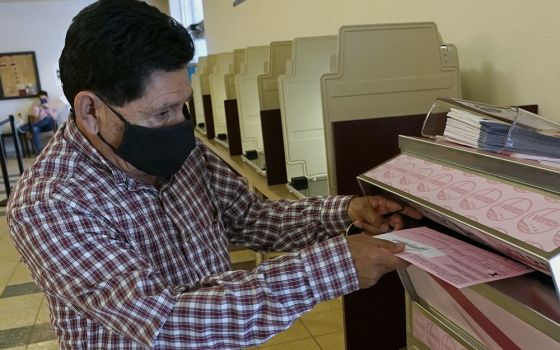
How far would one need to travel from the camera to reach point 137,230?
110 cm

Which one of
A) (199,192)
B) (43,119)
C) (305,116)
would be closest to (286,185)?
(305,116)

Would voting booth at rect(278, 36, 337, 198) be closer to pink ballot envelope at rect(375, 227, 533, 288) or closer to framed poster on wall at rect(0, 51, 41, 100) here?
pink ballot envelope at rect(375, 227, 533, 288)

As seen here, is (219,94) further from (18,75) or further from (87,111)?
(18,75)

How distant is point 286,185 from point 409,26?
91 cm

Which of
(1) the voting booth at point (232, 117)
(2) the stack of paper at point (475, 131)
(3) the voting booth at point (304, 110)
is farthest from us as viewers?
(1) the voting booth at point (232, 117)

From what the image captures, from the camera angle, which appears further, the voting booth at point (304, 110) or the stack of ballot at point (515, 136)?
the voting booth at point (304, 110)

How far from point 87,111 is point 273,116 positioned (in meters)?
1.19

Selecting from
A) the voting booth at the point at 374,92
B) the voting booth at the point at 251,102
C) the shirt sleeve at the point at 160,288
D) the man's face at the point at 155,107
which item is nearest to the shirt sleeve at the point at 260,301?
the shirt sleeve at the point at 160,288

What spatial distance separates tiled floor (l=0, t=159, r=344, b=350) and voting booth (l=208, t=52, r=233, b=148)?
914mm

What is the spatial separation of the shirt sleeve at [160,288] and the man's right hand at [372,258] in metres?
0.02

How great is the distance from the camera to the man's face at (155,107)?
1.02 metres

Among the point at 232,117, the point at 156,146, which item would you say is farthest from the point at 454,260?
the point at 232,117

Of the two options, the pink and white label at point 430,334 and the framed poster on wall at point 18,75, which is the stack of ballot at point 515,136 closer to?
the pink and white label at point 430,334

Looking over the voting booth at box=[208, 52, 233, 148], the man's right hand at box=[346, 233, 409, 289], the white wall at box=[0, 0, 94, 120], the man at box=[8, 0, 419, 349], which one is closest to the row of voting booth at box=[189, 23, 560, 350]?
the man's right hand at box=[346, 233, 409, 289]
